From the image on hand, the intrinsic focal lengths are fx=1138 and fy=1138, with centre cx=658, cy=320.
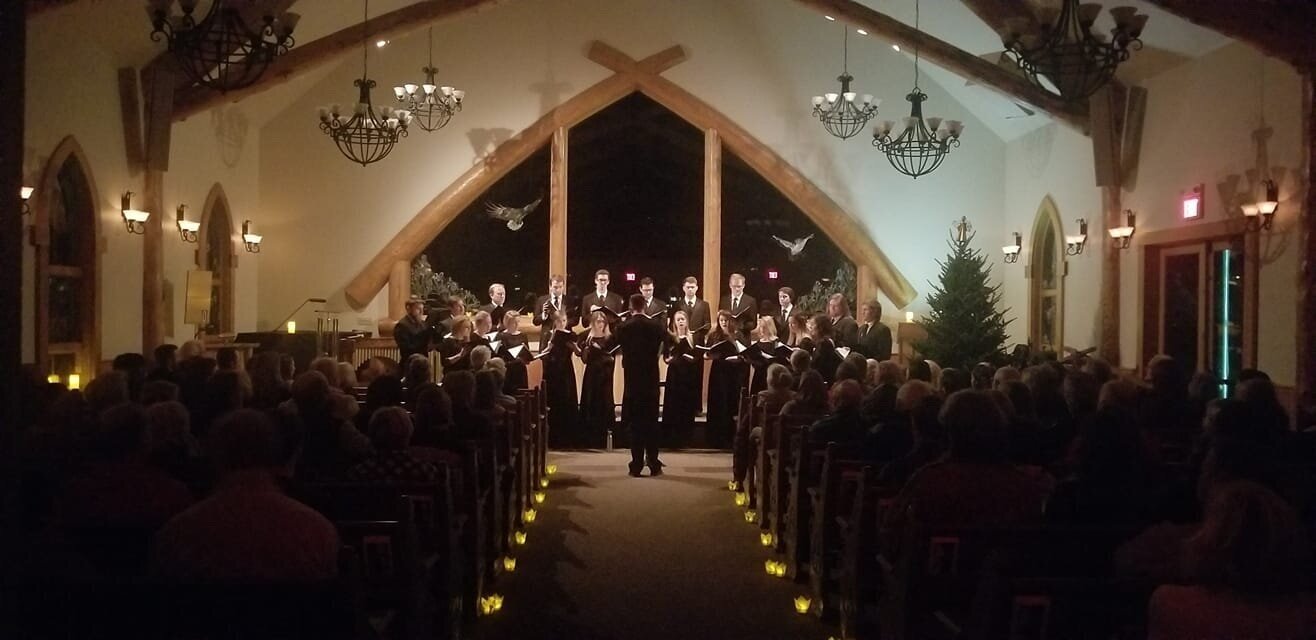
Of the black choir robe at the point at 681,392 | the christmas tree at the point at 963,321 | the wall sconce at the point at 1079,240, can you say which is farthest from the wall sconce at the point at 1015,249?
the black choir robe at the point at 681,392

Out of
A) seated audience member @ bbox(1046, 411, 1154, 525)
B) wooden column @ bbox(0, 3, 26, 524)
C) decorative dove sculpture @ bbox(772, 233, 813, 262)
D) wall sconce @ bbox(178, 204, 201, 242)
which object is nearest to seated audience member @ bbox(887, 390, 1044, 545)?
seated audience member @ bbox(1046, 411, 1154, 525)

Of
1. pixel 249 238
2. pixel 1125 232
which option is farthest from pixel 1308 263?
pixel 249 238

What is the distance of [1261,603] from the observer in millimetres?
2217

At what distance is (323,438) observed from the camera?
4.68m

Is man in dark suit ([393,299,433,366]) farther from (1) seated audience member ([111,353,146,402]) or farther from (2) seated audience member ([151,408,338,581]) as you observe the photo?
(2) seated audience member ([151,408,338,581])

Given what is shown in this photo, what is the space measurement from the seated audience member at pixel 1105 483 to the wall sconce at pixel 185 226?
29.9ft

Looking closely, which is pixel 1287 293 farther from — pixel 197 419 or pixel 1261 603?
pixel 197 419

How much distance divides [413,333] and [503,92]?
3853 millimetres

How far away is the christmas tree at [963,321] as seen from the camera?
11.7 meters

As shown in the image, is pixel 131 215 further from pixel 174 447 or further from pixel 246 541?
pixel 246 541

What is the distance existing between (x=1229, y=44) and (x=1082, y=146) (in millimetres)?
2787

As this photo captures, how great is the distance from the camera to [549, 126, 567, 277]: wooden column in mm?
13383

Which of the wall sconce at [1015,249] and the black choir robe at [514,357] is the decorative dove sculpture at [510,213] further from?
the wall sconce at [1015,249]

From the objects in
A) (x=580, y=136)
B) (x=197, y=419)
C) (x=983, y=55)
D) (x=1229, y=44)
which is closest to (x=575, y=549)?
(x=197, y=419)
